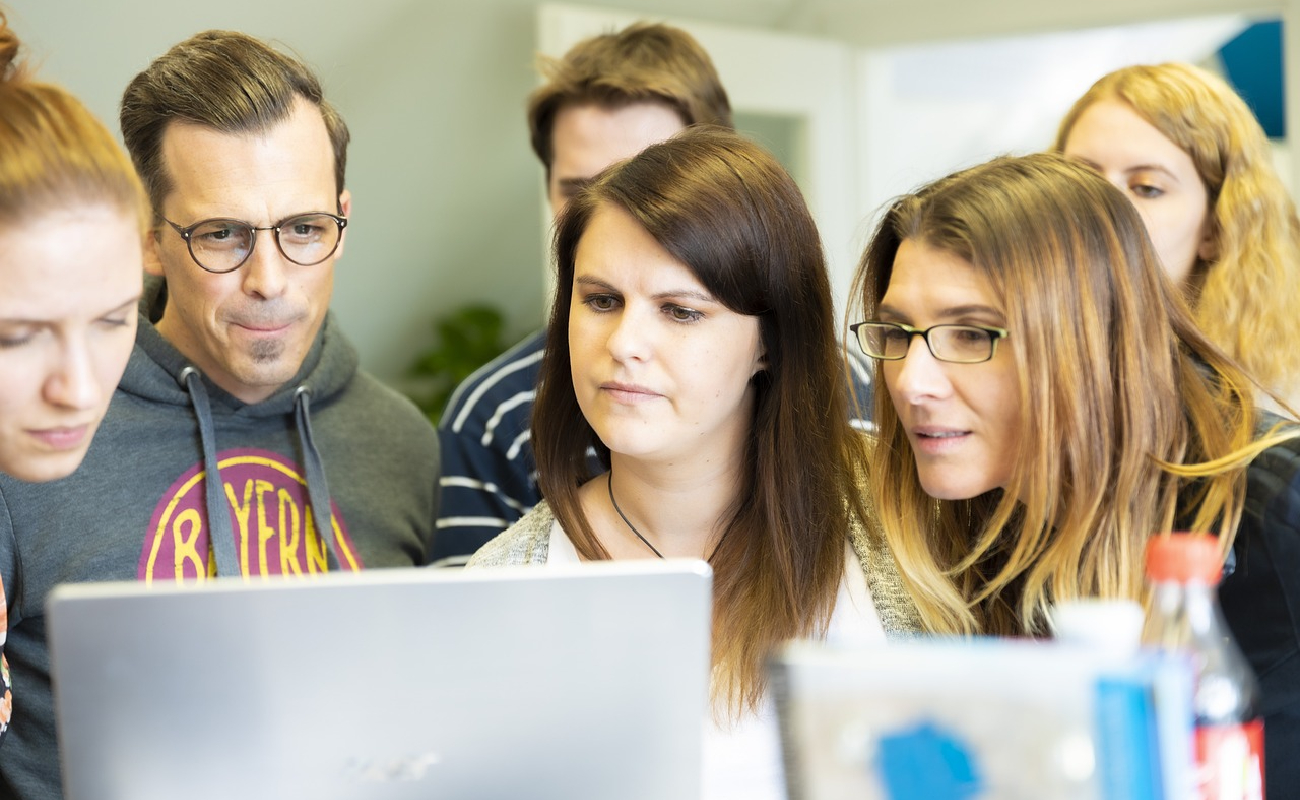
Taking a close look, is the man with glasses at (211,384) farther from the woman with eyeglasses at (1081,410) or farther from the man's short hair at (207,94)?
the woman with eyeglasses at (1081,410)

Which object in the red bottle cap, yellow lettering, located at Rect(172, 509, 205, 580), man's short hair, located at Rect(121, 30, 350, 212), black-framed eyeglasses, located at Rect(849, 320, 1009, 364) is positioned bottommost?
yellow lettering, located at Rect(172, 509, 205, 580)

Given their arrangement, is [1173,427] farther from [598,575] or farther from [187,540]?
[187,540]

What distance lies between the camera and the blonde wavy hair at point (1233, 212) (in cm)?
231

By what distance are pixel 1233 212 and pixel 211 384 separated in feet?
6.12

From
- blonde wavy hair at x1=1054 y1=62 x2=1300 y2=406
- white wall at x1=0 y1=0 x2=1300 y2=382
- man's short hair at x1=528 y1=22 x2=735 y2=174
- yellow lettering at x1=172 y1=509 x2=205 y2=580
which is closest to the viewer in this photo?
yellow lettering at x1=172 y1=509 x2=205 y2=580

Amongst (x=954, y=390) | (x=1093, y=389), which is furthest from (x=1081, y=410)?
(x=954, y=390)

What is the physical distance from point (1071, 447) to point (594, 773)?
68 centimetres

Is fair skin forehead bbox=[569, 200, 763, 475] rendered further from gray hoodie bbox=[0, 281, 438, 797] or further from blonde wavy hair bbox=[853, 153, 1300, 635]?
gray hoodie bbox=[0, 281, 438, 797]

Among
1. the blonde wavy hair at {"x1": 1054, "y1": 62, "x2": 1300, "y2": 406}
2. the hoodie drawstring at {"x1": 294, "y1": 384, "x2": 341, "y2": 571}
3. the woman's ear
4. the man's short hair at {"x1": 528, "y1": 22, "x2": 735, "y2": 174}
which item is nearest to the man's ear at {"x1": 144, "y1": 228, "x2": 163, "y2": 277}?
the hoodie drawstring at {"x1": 294, "y1": 384, "x2": 341, "y2": 571}

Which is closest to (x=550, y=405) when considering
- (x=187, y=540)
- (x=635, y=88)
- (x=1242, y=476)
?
(x=187, y=540)

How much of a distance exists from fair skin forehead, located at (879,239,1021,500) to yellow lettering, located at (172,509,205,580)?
1113 mm

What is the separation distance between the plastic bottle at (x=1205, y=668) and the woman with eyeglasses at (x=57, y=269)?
1.00 meters

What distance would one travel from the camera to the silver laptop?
999mm

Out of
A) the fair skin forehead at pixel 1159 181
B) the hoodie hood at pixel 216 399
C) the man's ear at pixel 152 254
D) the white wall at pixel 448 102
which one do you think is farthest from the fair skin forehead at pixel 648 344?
the white wall at pixel 448 102
